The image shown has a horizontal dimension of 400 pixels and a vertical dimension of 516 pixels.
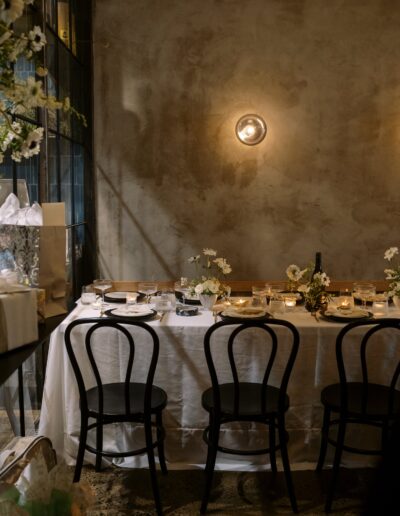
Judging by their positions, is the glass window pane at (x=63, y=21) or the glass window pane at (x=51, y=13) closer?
the glass window pane at (x=51, y=13)

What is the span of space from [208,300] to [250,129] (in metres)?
2.10

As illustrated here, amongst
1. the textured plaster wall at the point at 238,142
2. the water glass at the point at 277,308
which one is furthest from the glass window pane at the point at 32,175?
the textured plaster wall at the point at 238,142

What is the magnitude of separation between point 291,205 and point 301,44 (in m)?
1.38

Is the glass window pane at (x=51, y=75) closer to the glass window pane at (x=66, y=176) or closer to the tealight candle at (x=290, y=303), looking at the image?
the glass window pane at (x=66, y=176)

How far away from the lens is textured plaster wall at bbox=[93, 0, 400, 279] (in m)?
4.93

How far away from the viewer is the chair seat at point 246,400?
110 inches

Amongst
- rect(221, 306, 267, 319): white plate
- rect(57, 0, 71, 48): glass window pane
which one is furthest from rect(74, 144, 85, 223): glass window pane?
rect(221, 306, 267, 319): white plate

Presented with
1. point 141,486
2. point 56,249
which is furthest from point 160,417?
point 56,249

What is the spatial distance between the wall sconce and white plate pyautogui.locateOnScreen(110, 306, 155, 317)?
7.36 ft

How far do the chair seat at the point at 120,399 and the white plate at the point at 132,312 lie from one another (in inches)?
15.0

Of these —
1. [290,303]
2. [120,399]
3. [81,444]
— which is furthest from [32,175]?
[290,303]

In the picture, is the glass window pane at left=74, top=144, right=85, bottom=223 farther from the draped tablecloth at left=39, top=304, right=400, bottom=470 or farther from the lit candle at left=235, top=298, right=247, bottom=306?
the lit candle at left=235, top=298, right=247, bottom=306

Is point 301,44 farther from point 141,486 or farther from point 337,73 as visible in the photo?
point 141,486

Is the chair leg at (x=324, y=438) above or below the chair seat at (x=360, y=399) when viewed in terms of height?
below
